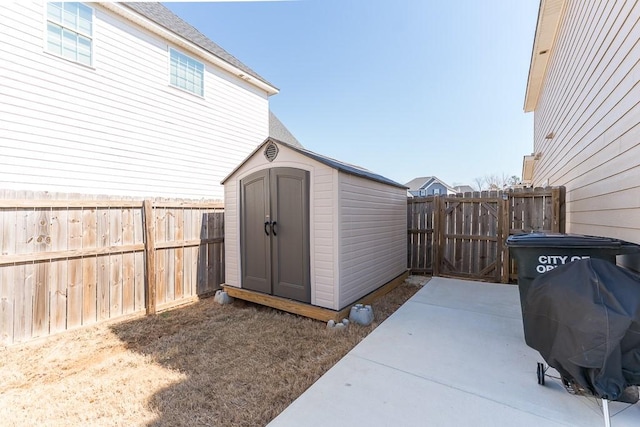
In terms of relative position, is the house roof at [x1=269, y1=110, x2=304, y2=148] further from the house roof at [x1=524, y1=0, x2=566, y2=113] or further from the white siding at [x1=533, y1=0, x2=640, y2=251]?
the white siding at [x1=533, y1=0, x2=640, y2=251]

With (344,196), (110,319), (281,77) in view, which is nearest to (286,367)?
(344,196)

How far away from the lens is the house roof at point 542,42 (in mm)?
5180

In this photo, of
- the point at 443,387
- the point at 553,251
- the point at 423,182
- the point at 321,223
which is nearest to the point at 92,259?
the point at 321,223

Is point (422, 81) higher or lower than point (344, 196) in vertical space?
higher

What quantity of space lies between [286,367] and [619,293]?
94.9 inches

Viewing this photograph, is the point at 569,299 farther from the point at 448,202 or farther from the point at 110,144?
the point at 110,144

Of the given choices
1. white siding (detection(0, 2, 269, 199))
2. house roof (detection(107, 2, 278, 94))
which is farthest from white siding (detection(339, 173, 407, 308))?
house roof (detection(107, 2, 278, 94))

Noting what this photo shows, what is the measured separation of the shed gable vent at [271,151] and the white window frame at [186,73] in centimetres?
401

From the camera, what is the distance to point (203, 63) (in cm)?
706

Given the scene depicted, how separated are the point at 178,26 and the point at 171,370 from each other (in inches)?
304

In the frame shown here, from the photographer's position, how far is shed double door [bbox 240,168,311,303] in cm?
378

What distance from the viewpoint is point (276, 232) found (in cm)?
403

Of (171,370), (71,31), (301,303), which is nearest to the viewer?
(171,370)

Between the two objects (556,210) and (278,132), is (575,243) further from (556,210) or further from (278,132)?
(278,132)
